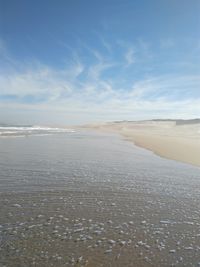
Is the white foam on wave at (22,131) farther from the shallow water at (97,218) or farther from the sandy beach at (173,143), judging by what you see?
the shallow water at (97,218)

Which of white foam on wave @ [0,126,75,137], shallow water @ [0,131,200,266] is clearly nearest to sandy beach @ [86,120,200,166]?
shallow water @ [0,131,200,266]

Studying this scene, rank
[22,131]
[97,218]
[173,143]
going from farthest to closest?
[22,131] → [173,143] → [97,218]

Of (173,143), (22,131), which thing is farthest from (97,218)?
(22,131)

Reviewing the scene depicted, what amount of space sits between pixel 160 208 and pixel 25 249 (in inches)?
145

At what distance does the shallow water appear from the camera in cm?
428

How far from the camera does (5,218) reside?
5469 millimetres

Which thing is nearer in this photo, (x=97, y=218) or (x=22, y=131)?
(x=97, y=218)

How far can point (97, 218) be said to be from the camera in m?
5.81

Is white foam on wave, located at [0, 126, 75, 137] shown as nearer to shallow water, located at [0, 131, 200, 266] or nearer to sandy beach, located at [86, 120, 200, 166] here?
sandy beach, located at [86, 120, 200, 166]

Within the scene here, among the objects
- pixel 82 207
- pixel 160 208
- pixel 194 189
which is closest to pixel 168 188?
pixel 194 189

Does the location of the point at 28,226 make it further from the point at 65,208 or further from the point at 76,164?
the point at 76,164

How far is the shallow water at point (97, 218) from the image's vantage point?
428 centimetres

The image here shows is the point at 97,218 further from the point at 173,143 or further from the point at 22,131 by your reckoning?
the point at 22,131

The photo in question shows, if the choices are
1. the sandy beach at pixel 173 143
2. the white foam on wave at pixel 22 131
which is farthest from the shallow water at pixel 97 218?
the white foam on wave at pixel 22 131
